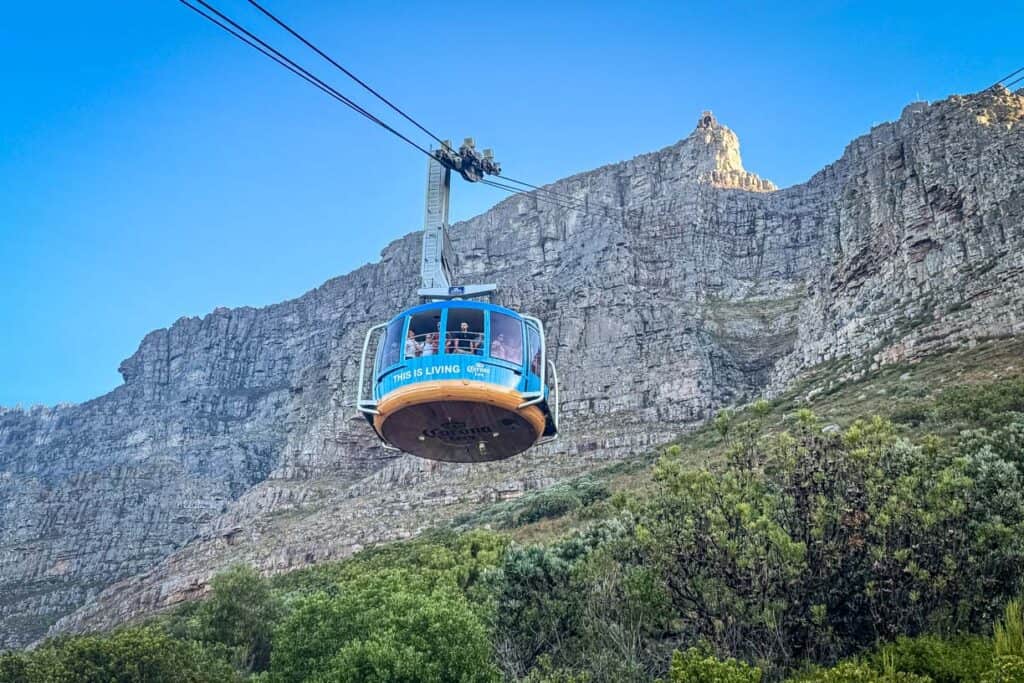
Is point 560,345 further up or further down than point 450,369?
further up

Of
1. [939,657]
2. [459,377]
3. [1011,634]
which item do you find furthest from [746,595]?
[459,377]

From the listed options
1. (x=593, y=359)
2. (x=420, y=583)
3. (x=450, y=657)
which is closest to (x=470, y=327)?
(x=450, y=657)

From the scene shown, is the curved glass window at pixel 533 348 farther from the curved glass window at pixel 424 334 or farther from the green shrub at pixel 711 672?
the green shrub at pixel 711 672

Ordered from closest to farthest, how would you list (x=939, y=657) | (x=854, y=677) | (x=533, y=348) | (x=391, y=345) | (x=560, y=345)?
(x=854, y=677) → (x=939, y=657) → (x=391, y=345) → (x=533, y=348) → (x=560, y=345)

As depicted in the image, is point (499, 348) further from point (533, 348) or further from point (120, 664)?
point (120, 664)

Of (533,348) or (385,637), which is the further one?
(385,637)

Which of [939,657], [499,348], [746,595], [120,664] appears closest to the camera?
[939,657]

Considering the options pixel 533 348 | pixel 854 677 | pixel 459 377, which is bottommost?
pixel 854 677

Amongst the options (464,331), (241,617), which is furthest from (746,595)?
(241,617)
